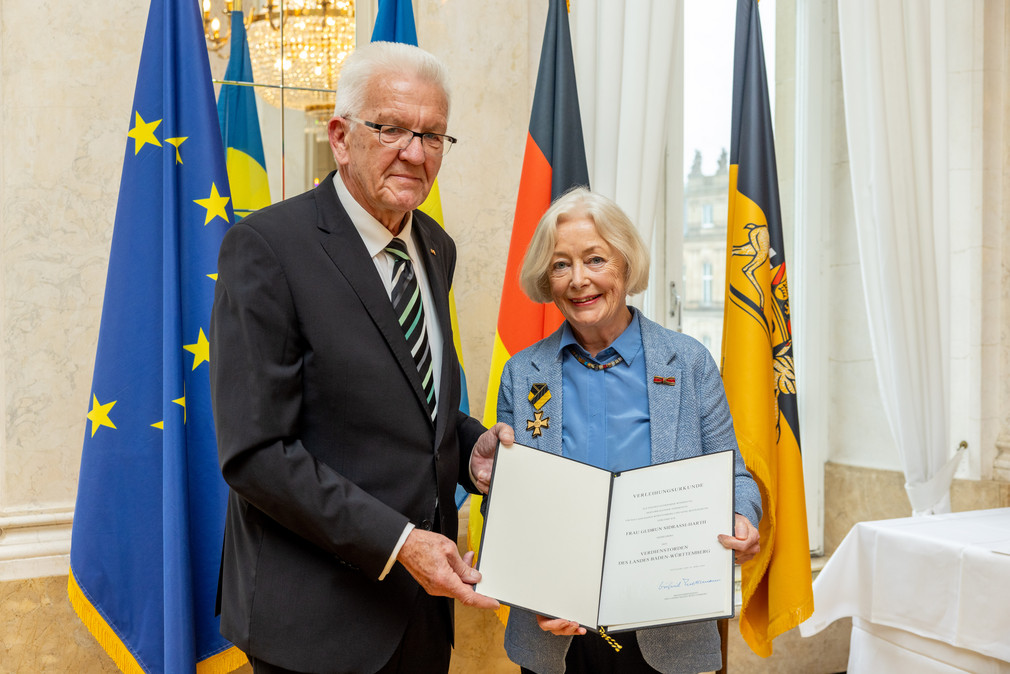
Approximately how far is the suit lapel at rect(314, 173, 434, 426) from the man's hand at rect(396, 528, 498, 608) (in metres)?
0.27

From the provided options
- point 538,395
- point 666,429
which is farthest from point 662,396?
point 538,395

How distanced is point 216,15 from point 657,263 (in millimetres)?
2220

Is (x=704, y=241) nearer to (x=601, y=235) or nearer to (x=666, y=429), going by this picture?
(x=601, y=235)

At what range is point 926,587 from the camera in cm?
293

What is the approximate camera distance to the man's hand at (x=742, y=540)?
165 centimetres

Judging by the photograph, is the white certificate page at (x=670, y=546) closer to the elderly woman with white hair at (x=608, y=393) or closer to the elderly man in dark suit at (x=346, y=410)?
the elderly woman with white hair at (x=608, y=393)

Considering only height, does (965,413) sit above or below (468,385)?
below

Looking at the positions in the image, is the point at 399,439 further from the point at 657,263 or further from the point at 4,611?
the point at 657,263

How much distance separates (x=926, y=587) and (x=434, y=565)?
225 cm

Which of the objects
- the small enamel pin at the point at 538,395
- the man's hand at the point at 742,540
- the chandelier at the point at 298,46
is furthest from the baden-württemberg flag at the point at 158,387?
the man's hand at the point at 742,540

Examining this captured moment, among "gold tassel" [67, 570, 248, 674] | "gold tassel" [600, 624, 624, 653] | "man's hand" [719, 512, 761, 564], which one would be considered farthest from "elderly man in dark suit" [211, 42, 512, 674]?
"gold tassel" [67, 570, 248, 674]

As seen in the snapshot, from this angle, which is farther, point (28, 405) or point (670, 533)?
point (28, 405)

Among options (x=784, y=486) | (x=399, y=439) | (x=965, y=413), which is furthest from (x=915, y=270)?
(x=399, y=439)

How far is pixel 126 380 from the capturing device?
235 centimetres
